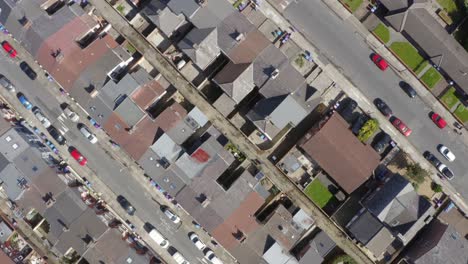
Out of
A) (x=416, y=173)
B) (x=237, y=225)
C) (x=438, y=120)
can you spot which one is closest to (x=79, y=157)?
(x=237, y=225)

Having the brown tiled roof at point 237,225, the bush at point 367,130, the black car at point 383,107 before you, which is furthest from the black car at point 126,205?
the black car at point 383,107

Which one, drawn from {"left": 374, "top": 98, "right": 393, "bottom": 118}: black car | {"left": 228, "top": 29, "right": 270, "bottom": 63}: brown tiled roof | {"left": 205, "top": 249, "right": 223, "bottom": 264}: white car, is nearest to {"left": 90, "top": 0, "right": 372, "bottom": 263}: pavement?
{"left": 228, "top": 29, "right": 270, "bottom": 63}: brown tiled roof

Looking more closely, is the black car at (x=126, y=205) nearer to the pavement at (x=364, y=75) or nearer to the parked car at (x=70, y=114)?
the parked car at (x=70, y=114)

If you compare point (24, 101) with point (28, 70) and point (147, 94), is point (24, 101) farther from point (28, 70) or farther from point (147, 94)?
point (147, 94)

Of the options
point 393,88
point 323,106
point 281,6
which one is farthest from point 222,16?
point 393,88

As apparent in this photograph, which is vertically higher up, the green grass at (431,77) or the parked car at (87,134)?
the parked car at (87,134)

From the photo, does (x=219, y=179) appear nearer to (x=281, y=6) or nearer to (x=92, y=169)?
(x=92, y=169)
